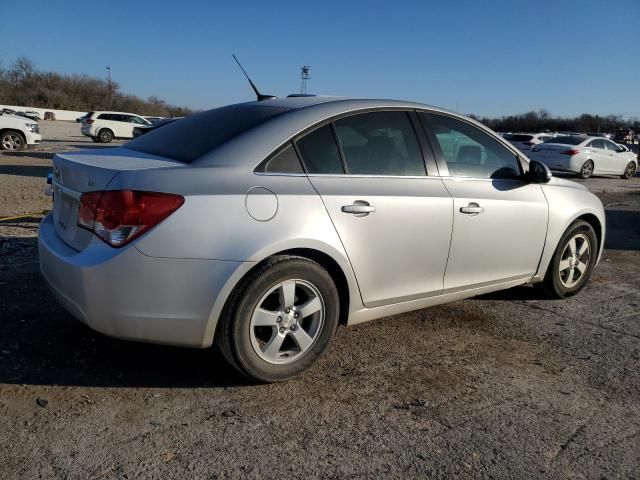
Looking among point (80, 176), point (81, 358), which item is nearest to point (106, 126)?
point (81, 358)

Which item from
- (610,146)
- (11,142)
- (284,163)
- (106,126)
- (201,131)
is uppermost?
(610,146)

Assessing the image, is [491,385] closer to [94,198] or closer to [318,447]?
[318,447]

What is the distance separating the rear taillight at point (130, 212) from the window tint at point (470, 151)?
1.96 metres

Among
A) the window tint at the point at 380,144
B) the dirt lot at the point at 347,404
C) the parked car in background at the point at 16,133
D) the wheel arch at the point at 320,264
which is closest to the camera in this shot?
the dirt lot at the point at 347,404

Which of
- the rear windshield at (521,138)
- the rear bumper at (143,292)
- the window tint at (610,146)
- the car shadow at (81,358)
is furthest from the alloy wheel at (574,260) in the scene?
the rear windshield at (521,138)

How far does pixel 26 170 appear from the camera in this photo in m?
13.1

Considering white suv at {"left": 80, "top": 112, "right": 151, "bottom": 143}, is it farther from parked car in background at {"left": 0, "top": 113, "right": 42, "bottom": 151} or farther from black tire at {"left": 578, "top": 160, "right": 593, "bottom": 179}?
black tire at {"left": 578, "top": 160, "right": 593, "bottom": 179}

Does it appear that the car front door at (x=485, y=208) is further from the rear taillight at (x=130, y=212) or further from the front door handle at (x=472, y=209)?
the rear taillight at (x=130, y=212)

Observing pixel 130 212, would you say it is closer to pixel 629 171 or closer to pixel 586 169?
pixel 586 169

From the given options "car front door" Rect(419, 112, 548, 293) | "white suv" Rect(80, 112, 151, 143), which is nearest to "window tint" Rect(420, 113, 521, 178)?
"car front door" Rect(419, 112, 548, 293)

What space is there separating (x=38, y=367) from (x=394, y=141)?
257 centimetres

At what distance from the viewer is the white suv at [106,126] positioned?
2756 centimetres

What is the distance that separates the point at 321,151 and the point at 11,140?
60.0 feet

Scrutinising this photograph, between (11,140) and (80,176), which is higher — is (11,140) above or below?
below
